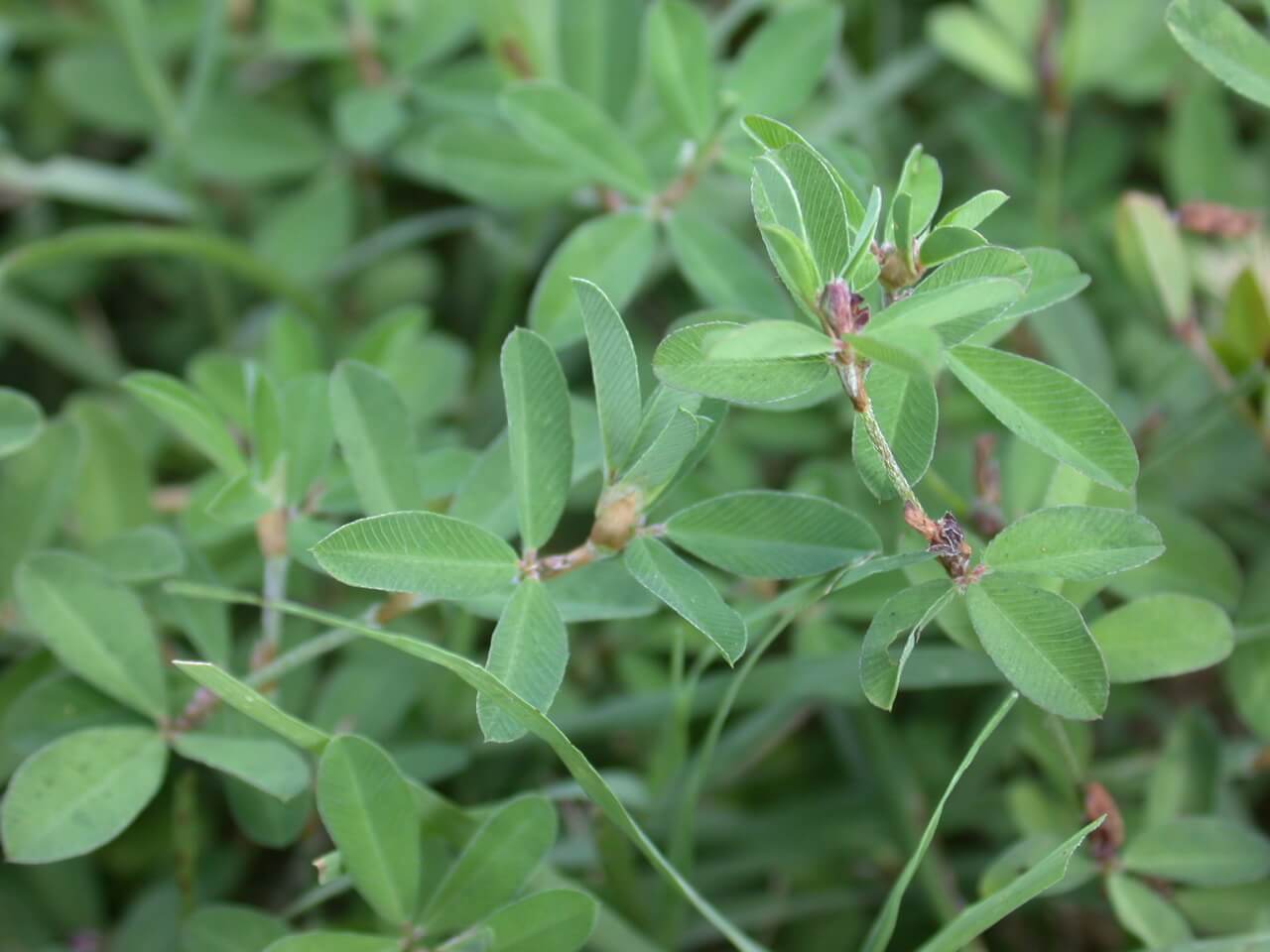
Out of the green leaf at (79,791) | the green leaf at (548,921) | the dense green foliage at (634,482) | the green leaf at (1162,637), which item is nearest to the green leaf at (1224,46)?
the dense green foliage at (634,482)

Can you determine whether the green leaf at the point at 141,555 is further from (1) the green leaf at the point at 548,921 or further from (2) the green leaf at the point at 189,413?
(1) the green leaf at the point at 548,921

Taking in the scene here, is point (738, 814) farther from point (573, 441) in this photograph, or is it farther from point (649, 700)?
point (573, 441)

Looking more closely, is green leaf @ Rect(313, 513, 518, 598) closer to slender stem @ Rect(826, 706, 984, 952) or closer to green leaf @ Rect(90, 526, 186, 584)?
green leaf @ Rect(90, 526, 186, 584)

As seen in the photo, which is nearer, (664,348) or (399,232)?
(664,348)

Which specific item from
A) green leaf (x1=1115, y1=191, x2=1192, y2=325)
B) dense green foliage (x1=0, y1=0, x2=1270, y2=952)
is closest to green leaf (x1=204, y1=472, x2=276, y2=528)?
dense green foliage (x1=0, y1=0, x2=1270, y2=952)

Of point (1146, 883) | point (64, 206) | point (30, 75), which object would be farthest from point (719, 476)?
point (30, 75)
